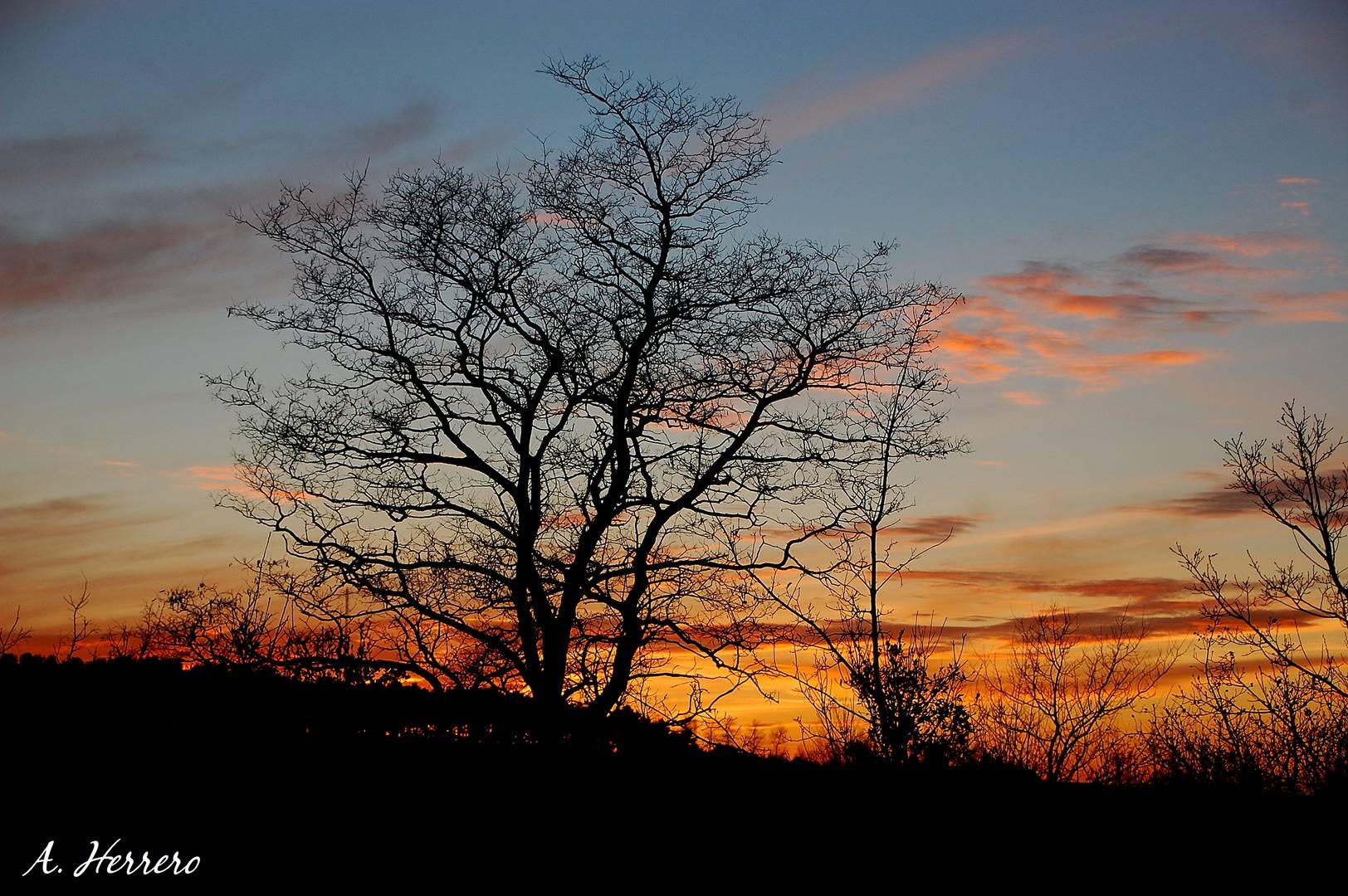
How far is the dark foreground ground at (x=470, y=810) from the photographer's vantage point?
289 inches

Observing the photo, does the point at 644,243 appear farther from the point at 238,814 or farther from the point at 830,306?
the point at 238,814

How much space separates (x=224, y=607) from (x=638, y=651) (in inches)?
255

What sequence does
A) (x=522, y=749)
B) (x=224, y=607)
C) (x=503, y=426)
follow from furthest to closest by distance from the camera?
1. (x=503, y=426)
2. (x=224, y=607)
3. (x=522, y=749)

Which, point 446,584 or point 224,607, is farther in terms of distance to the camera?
point 446,584

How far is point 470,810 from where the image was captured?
27.2ft

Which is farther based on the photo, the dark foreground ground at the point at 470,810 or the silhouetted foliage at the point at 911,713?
the silhouetted foliage at the point at 911,713

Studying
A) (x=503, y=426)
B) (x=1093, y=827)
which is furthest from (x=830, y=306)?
(x=1093, y=827)

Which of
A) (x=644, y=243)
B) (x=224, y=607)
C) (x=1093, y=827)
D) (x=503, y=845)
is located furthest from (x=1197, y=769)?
(x=224, y=607)

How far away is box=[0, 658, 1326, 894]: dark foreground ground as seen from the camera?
734cm

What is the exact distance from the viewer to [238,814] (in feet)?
25.1

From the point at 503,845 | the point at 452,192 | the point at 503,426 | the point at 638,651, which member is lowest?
the point at 503,845

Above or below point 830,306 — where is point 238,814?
below

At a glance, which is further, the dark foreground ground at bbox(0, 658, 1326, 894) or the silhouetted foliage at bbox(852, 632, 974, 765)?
the silhouetted foliage at bbox(852, 632, 974, 765)

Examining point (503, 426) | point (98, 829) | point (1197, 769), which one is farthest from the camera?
point (503, 426)
